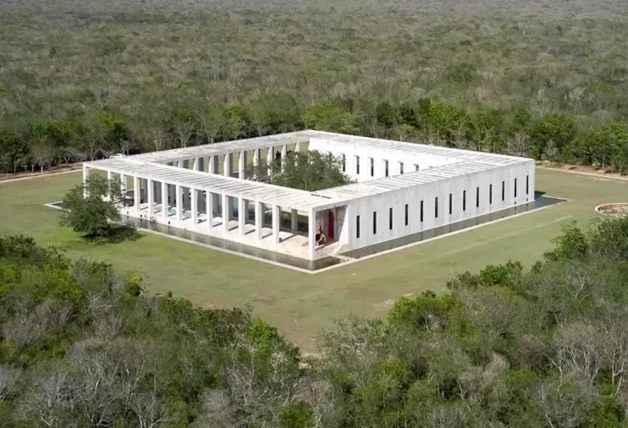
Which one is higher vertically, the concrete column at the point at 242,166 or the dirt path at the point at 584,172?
the concrete column at the point at 242,166

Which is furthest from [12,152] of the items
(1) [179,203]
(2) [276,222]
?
(2) [276,222]

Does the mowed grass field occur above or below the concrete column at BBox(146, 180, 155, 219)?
below

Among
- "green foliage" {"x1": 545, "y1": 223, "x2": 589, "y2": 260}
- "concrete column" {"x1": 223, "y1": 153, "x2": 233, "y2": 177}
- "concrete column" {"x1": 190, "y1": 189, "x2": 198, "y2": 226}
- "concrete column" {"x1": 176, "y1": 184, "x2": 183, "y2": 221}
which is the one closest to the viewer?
"green foliage" {"x1": 545, "y1": 223, "x2": 589, "y2": 260}

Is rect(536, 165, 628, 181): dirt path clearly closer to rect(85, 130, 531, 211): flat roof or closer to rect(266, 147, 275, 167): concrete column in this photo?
rect(85, 130, 531, 211): flat roof

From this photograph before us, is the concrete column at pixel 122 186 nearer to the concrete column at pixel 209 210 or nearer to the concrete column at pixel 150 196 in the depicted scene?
the concrete column at pixel 150 196

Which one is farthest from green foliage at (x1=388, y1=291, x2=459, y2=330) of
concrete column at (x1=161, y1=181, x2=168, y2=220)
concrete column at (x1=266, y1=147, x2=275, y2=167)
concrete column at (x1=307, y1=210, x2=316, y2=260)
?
concrete column at (x1=266, y1=147, x2=275, y2=167)

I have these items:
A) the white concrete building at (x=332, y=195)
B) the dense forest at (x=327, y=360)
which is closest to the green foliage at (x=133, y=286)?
the dense forest at (x=327, y=360)

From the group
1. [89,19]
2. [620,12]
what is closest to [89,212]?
[89,19]
